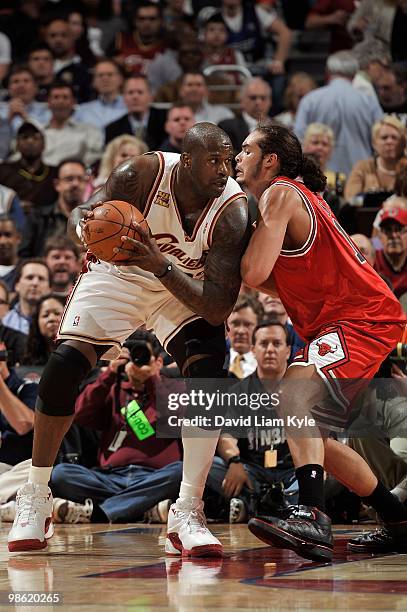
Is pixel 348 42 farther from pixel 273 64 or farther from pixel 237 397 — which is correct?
pixel 237 397

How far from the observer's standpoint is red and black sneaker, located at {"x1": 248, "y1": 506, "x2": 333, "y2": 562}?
4.01m

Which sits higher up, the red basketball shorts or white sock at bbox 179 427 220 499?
the red basketball shorts

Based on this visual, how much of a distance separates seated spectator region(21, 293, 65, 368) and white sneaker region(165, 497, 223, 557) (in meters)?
2.62

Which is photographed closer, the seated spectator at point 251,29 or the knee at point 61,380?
the knee at point 61,380

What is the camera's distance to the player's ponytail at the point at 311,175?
4.64 meters

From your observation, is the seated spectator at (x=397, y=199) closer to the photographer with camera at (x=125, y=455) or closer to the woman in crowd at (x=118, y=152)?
the photographer with camera at (x=125, y=455)

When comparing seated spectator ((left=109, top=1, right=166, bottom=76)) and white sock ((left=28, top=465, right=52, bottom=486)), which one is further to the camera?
seated spectator ((left=109, top=1, right=166, bottom=76))

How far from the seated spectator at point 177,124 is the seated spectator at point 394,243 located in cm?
295

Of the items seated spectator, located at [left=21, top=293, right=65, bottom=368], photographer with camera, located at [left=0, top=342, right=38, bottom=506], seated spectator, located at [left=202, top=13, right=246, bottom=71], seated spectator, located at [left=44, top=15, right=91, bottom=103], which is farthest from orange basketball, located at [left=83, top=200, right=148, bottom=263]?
seated spectator, located at [left=202, top=13, right=246, bottom=71]

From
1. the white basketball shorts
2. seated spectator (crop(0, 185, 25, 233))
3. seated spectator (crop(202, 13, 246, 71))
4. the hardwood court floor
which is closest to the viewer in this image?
the hardwood court floor

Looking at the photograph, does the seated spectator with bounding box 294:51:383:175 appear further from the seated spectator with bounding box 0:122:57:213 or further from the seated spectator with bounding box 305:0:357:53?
the seated spectator with bounding box 305:0:357:53

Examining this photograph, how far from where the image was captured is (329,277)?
14.4 ft

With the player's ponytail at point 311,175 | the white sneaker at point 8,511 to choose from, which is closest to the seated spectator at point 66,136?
the white sneaker at point 8,511

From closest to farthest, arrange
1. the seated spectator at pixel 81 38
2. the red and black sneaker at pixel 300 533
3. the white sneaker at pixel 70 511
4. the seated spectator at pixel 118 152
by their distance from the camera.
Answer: the red and black sneaker at pixel 300 533 → the white sneaker at pixel 70 511 → the seated spectator at pixel 118 152 → the seated spectator at pixel 81 38
